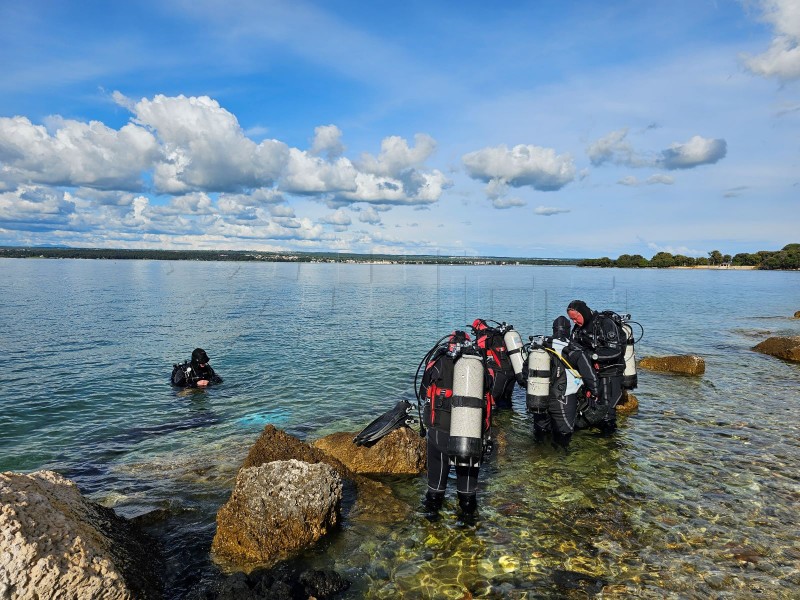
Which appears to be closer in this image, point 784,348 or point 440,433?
point 440,433

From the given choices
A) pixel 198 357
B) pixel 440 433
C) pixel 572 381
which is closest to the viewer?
pixel 440 433

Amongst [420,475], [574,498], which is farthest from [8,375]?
[574,498]

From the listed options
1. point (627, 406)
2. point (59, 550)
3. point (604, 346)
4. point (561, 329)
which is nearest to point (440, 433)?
point (59, 550)

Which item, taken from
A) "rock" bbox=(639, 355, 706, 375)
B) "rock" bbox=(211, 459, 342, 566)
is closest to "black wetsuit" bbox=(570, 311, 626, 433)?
"rock" bbox=(211, 459, 342, 566)

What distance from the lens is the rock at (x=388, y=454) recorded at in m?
9.71

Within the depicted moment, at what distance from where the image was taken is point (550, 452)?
1067 centimetres

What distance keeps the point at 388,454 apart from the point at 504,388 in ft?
15.5

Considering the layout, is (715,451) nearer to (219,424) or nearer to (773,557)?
(773,557)

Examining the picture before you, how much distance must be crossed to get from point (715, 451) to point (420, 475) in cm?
700

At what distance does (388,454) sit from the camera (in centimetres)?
978

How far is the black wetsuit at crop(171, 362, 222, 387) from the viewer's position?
17.0m

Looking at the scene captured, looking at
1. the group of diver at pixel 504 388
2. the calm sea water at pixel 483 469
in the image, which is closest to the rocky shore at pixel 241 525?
the calm sea water at pixel 483 469

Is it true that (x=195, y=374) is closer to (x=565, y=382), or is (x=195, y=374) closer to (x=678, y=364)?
(x=565, y=382)

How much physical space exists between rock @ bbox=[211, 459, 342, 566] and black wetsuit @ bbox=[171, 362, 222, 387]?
36.5ft
